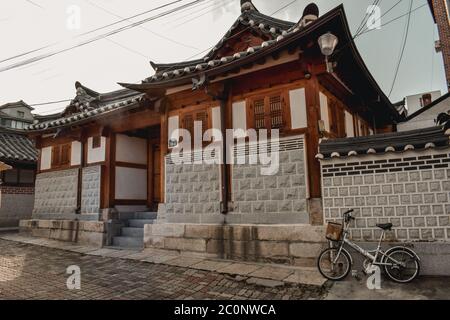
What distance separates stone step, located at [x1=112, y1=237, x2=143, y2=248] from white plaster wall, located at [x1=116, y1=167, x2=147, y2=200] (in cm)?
167

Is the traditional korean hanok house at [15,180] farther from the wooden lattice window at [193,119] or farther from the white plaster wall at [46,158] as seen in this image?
the wooden lattice window at [193,119]

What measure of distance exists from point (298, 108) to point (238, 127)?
1.70 meters

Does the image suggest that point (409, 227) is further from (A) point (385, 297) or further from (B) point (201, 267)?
(B) point (201, 267)

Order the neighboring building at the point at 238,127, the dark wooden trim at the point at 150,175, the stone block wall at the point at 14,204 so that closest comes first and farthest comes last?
the neighboring building at the point at 238,127 < the dark wooden trim at the point at 150,175 < the stone block wall at the point at 14,204

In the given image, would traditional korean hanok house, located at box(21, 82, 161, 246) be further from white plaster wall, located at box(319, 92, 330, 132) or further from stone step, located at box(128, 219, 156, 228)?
white plaster wall, located at box(319, 92, 330, 132)

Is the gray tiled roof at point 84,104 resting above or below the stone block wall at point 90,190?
above

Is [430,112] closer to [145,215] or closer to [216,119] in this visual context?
[216,119]

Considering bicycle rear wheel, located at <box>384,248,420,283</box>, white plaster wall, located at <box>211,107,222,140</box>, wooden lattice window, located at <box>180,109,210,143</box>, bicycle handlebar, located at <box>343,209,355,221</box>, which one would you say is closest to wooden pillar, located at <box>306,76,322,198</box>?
bicycle handlebar, located at <box>343,209,355,221</box>

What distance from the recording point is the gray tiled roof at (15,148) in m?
16.2

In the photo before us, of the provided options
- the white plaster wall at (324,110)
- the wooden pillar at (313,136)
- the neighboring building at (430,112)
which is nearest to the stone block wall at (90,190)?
the wooden pillar at (313,136)

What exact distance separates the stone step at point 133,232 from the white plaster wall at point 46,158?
5605 mm

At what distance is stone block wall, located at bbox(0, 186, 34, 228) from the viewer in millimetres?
16062
